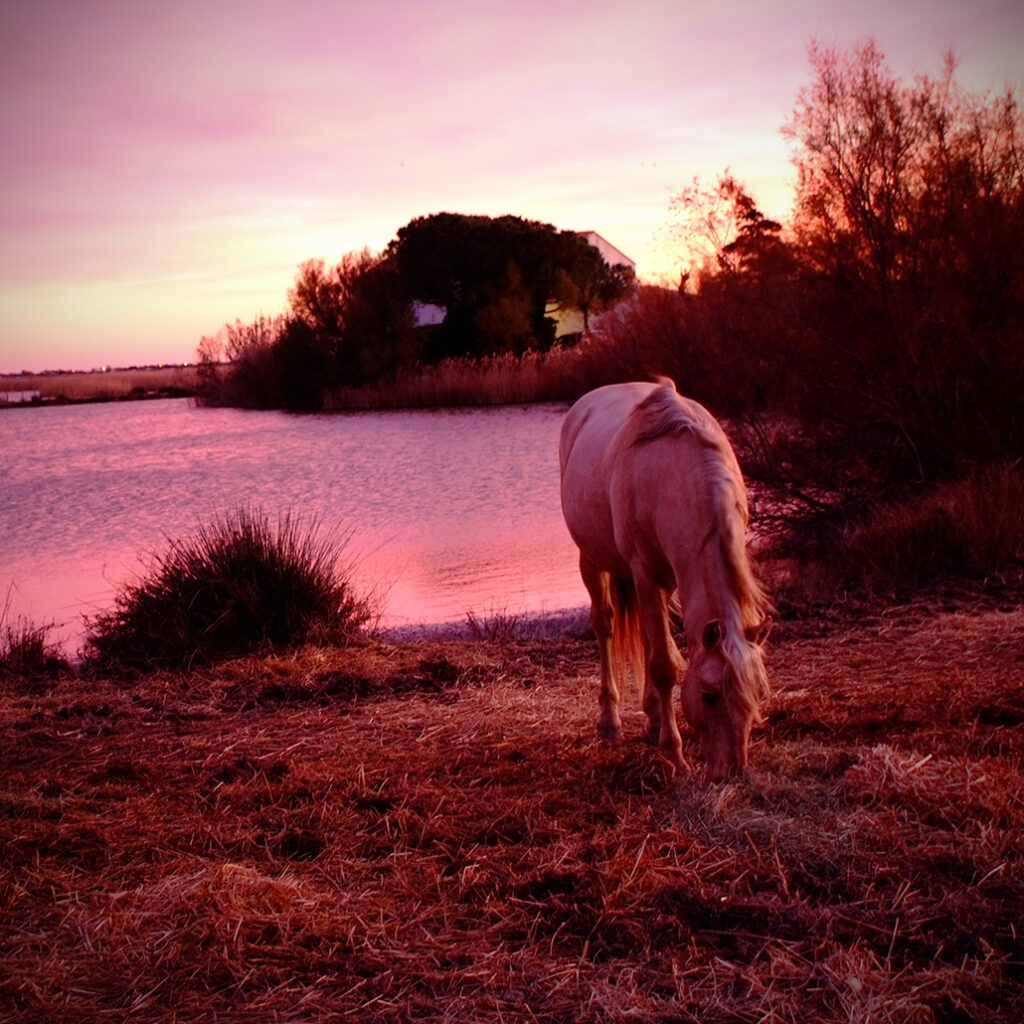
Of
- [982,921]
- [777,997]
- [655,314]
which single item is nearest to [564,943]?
[777,997]

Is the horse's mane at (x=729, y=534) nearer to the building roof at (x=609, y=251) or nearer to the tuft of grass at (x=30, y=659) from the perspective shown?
the tuft of grass at (x=30, y=659)

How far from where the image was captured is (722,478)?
10.3 feet

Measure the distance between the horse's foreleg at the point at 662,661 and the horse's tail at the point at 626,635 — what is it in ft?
2.02

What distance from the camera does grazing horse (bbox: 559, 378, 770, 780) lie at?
295 centimetres

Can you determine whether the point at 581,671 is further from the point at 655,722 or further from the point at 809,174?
the point at 809,174

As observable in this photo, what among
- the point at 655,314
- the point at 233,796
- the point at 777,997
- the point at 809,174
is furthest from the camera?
the point at 655,314

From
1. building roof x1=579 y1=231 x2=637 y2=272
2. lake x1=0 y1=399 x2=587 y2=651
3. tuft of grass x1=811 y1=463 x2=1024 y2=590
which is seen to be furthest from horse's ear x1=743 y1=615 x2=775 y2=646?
building roof x1=579 y1=231 x2=637 y2=272

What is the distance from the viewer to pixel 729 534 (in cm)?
302

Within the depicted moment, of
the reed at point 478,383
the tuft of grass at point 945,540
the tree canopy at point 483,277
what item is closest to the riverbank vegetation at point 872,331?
the tuft of grass at point 945,540

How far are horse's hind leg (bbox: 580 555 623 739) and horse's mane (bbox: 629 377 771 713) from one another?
41.2 inches

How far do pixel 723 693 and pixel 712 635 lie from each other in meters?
0.18

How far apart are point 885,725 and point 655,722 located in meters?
0.91

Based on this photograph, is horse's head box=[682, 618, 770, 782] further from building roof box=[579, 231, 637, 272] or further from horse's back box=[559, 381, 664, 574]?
building roof box=[579, 231, 637, 272]

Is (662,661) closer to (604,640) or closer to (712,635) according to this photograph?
(712,635)
